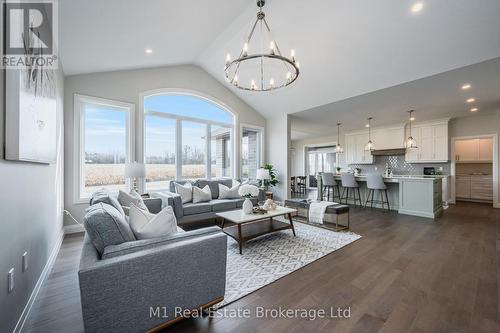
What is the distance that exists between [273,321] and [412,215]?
500 cm

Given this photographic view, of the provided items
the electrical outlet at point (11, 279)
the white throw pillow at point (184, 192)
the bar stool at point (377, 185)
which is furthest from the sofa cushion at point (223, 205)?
the bar stool at point (377, 185)

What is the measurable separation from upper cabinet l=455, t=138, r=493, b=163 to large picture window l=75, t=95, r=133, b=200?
9.91m

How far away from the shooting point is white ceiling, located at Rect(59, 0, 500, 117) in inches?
105

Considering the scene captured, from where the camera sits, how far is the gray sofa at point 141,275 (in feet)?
3.99

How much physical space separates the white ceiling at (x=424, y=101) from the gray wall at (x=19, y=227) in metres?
5.40

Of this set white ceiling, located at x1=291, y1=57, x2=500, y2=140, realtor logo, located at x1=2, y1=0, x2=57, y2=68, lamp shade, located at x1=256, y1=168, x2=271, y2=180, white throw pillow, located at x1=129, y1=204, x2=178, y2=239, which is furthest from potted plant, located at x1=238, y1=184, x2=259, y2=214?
white ceiling, located at x1=291, y1=57, x2=500, y2=140

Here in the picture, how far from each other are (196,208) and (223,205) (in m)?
0.59

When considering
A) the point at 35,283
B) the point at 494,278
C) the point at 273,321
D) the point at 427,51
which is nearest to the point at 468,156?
the point at 427,51

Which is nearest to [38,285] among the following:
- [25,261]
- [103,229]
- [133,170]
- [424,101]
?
[25,261]

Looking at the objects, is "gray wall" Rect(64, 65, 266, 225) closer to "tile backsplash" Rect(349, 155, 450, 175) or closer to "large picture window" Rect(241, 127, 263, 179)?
"large picture window" Rect(241, 127, 263, 179)

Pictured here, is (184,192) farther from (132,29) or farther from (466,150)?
(466,150)

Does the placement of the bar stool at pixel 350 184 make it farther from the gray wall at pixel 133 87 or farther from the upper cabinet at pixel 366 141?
the gray wall at pixel 133 87

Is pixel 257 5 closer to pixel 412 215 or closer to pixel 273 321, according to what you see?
pixel 273 321

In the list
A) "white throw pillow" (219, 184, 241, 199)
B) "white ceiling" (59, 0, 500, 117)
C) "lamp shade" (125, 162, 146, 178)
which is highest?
"white ceiling" (59, 0, 500, 117)
